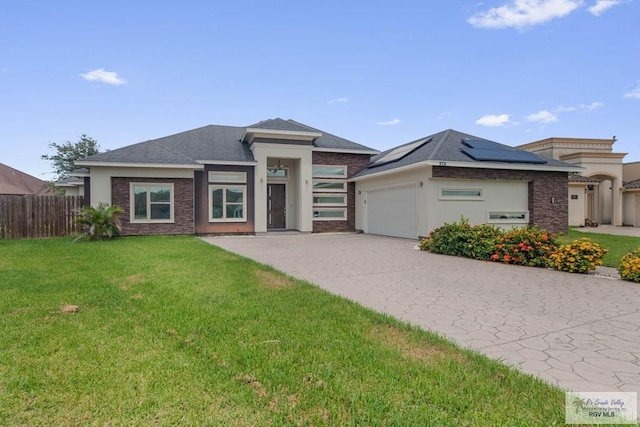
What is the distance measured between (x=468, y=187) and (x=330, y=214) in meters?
7.03

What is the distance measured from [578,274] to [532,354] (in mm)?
5061

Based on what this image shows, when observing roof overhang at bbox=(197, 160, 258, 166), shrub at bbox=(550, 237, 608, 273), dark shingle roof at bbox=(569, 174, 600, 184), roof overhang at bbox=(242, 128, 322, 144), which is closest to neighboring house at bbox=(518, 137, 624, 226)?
dark shingle roof at bbox=(569, 174, 600, 184)

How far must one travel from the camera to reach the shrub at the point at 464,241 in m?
9.10

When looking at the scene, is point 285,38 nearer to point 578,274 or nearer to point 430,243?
point 430,243

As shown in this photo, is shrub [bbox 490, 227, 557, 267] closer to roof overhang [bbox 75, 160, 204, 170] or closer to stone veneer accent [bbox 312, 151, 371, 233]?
stone veneer accent [bbox 312, 151, 371, 233]

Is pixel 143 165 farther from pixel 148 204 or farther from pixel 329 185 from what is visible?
pixel 329 185

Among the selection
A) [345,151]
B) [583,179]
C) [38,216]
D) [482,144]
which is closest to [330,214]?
[345,151]

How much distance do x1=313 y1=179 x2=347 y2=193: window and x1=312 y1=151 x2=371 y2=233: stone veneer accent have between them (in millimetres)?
352

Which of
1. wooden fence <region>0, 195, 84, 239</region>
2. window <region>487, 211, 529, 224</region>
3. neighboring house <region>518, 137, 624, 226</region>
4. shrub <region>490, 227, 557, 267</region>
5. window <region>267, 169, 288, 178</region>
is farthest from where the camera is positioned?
neighboring house <region>518, 137, 624, 226</region>

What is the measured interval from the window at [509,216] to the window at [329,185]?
7.21 meters

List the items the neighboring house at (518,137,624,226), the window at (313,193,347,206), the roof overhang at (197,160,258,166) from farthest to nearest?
the neighboring house at (518,137,624,226) → the window at (313,193,347,206) → the roof overhang at (197,160,258,166)

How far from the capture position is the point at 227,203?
53.9 feet

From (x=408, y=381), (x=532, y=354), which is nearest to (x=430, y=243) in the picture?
(x=532, y=354)

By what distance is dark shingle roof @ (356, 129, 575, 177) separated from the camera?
1340 cm
